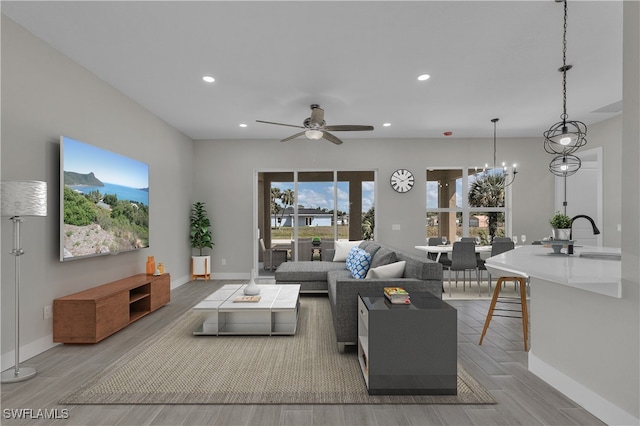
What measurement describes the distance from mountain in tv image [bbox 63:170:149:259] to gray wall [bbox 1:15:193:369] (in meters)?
0.12

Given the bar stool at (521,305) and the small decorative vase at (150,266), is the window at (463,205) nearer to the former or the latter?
the bar stool at (521,305)

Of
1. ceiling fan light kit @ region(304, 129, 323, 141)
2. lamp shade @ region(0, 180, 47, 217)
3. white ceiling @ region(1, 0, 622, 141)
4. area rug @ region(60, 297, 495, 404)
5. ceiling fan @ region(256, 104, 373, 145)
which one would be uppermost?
white ceiling @ region(1, 0, 622, 141)

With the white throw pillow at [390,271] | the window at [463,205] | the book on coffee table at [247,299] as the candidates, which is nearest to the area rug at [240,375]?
the book on coffee table at [247,299]

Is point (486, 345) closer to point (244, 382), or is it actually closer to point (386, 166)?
point (244, 382)

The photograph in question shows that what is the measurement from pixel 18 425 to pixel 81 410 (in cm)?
30

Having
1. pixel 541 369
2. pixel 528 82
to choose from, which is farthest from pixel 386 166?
pixel 541 369

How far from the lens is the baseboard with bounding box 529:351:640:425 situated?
1.89 meters

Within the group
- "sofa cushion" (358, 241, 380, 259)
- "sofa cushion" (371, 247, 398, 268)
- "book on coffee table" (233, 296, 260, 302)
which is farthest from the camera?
"sofa cushion" (358, 241, 380, 259)

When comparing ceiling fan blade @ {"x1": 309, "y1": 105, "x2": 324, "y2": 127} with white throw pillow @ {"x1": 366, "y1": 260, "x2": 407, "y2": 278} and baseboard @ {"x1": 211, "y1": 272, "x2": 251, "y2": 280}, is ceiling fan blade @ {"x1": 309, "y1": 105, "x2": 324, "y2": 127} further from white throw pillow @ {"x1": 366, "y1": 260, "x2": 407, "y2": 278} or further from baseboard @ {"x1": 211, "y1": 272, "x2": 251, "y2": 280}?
baseboard @ {"x1": 211, "y1": 272, "x2": 251, "y2": 280}

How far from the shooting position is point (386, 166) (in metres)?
6.92

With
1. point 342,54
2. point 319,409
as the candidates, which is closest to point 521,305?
point 319,409

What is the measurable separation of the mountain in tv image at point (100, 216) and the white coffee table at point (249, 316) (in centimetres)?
130

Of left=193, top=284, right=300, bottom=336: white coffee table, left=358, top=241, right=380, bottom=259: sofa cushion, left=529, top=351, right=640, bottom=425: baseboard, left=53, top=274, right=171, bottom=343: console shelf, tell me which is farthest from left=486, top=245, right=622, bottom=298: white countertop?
left=53, top=274, right=171, bottom=343: console shelf

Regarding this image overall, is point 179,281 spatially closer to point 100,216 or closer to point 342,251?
Result: point 100,216
